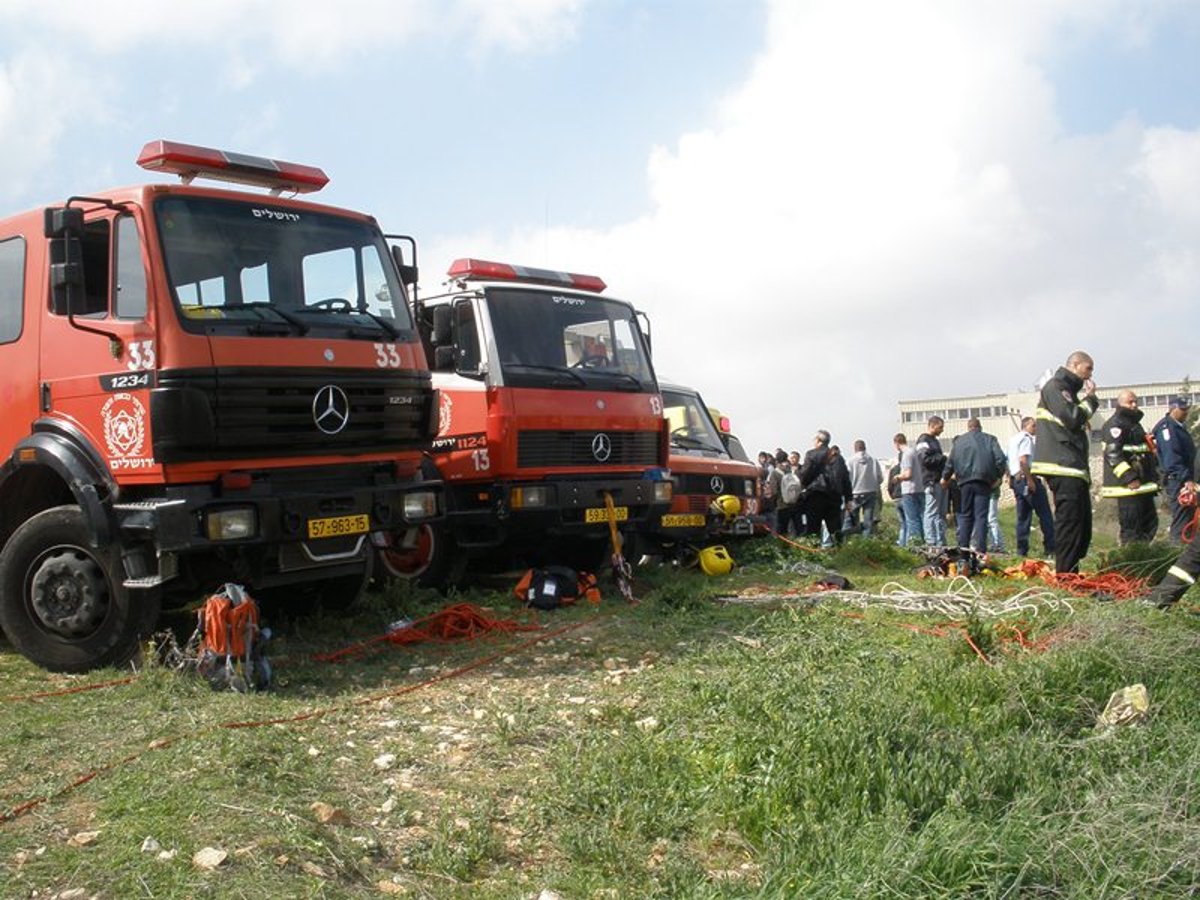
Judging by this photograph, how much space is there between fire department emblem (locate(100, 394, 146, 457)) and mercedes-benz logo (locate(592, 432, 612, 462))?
420 centimetres

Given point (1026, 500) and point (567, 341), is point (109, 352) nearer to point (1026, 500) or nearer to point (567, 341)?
point (567, 341)

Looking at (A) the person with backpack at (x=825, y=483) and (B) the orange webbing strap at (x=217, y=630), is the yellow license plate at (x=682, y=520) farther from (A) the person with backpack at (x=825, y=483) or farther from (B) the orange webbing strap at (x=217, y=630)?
(B) the orange webbing strap at (x=217, y=630)

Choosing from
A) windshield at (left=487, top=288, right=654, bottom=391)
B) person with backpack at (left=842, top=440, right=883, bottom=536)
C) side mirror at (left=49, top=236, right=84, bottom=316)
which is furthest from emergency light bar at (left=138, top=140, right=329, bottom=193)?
person with backpack at (left=842, top=440, right=883, bottom=536)

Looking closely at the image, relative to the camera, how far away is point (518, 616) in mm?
9078

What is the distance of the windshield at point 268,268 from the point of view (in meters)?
7.10

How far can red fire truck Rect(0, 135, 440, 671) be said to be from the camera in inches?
270

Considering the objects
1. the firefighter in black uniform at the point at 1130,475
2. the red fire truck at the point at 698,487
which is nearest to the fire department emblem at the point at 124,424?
the red fire truck at the point at 698,487

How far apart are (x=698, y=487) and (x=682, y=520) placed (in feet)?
1.92

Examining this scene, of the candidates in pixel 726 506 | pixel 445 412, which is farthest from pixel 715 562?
pixel 445 412

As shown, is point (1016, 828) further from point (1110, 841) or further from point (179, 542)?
point (179, 542)

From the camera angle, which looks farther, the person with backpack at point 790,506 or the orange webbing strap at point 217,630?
the person with backpack at point 790,506

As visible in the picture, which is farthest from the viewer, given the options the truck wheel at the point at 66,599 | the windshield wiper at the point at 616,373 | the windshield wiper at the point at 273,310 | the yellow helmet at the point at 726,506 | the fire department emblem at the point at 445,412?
the yellow helmet at the point at 726,506

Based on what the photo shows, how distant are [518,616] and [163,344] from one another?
3.52 meters

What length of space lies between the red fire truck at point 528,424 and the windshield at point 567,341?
12 mm
